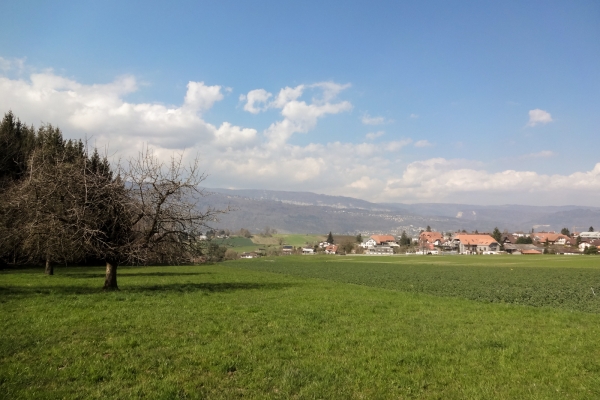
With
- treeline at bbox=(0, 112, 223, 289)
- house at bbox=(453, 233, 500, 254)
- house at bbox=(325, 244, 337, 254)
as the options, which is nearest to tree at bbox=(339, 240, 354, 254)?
house at bbox=(325, 244, 337, 254)

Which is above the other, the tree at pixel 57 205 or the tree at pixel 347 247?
the tree at pixel 57 205

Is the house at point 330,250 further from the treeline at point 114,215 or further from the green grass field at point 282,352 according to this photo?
the green grass field at point 282,352

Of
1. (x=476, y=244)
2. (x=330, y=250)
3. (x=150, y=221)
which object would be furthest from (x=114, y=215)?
(x=476, y=244)

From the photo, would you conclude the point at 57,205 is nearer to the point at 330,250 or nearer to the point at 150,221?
the point at 150,221

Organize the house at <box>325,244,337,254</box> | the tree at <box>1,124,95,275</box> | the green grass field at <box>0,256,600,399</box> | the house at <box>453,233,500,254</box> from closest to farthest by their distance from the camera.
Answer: the green grass field at <box>0,256,600,399</box>
the tree at <box>1,124,95,275</box>
the house at <box>453,233,500,254</box>
the house at <box>325,244,337,254</box>

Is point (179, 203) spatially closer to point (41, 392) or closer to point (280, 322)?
point (280, 322)

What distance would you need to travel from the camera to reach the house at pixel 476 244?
158 metres

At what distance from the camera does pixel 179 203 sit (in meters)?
21.4

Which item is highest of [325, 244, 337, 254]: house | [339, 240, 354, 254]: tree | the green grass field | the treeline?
Answer: the treeline

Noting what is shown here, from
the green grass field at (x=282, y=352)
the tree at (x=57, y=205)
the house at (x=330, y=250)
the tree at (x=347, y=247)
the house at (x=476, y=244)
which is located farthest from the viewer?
the house at (x=330, y=250)

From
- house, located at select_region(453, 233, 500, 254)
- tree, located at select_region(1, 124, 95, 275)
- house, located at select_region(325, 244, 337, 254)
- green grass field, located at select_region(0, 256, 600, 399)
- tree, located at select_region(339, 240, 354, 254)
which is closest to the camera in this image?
green grass field, located at select_region(0, 256, 600, 399)

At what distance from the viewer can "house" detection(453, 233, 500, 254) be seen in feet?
519

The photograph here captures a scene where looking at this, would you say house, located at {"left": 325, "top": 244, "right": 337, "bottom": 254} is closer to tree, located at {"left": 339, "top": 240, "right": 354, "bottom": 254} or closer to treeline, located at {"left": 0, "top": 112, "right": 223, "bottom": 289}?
tree, located at {"left": 339, "top": 240, "right": 354, "bottom": 254}

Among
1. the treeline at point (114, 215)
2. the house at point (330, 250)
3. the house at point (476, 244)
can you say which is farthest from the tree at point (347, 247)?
the treeline at point (114, 215)
